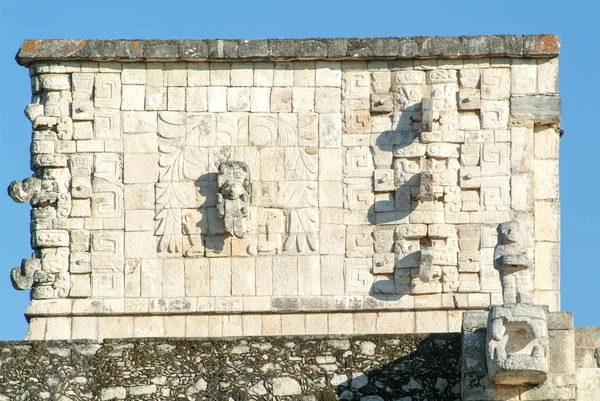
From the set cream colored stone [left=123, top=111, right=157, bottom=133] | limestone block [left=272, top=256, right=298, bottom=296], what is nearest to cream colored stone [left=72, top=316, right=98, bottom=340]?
limestone block [left=272, top=256, right=298, bottom=296]

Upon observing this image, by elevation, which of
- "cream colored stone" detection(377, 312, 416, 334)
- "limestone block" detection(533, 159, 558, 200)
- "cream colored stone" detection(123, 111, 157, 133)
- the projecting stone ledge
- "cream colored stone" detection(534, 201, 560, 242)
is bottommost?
"cream colored stone" detection(377, 312, 416, 334)

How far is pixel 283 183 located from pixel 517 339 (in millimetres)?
5271

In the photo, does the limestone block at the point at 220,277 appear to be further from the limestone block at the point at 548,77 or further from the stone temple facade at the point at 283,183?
the limestone block at the point at 548,77

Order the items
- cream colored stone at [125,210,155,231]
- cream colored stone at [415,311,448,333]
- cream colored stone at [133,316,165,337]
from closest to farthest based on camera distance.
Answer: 1. cream colored stone at [415,311,448,333]
2. cream colored stone at [133,316,165,337]
3. cream colored stone at [125,210,155,231]

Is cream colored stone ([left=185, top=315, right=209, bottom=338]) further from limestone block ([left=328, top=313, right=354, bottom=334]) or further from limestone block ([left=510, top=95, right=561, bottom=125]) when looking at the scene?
limestone block ([left=510, top=95, right=561, bottom=125])

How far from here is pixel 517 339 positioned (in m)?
16.6

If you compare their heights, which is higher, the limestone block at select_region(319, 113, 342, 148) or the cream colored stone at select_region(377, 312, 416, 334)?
the limestone block at select_region(319, 113, 342, 148)

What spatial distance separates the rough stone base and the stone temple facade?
3.39 meters

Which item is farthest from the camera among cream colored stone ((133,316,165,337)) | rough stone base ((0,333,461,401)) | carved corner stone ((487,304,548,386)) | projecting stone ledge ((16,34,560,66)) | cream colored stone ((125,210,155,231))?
projecting stone ledge ((16,34,560,66))

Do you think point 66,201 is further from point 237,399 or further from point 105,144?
point 237,399

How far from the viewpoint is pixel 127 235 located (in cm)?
2134

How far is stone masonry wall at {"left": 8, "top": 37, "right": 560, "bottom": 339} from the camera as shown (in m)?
21.1

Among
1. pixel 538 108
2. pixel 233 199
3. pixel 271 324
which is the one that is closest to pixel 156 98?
pixel 233 199

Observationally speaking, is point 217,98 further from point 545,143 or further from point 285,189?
point 545,143
